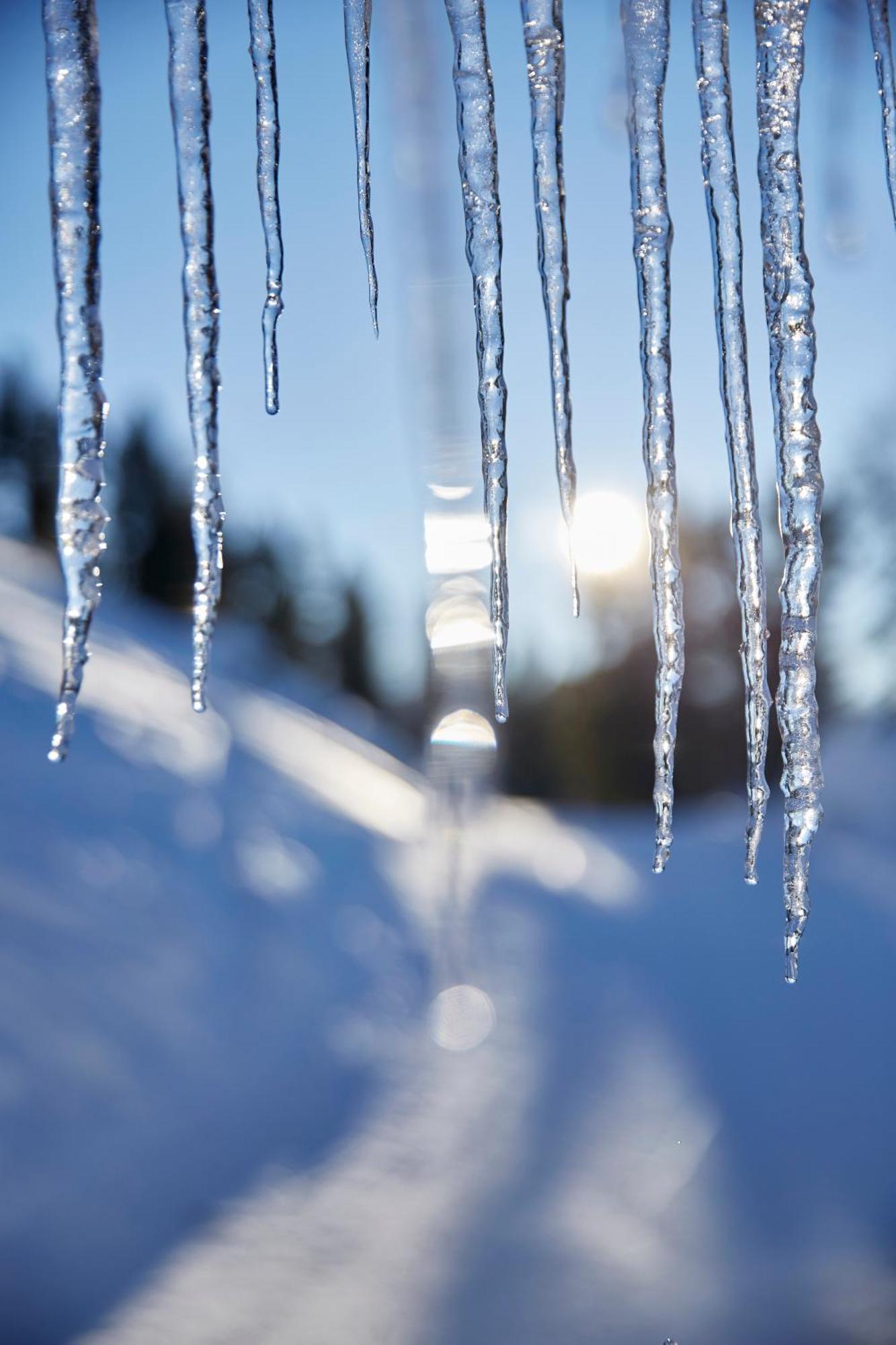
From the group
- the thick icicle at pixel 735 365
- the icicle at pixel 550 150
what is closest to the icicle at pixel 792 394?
the thick icicle at pixel 735 365

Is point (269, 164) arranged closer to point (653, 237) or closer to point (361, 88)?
point (361, 88)

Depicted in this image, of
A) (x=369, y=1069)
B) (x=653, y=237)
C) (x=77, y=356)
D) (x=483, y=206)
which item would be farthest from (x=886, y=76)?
(x=369, y=1069)

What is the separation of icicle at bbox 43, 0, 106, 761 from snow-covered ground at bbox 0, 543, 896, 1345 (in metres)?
1.48

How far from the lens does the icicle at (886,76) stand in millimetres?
1164

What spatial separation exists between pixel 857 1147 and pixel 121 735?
292 cm

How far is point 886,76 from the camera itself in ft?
3.82

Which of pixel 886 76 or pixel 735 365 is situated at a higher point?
pixel 886 76

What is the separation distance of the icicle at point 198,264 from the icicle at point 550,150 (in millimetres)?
348

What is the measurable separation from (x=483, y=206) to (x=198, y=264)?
321 mm

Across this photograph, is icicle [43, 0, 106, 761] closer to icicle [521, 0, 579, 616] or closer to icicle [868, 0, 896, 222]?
icicle [521, 0, 579, 616]

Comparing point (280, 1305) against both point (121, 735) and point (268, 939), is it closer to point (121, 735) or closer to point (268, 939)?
point (268, 939)

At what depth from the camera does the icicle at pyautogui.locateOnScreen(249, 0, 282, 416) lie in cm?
97

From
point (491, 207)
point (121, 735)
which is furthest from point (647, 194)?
point (121, 735)

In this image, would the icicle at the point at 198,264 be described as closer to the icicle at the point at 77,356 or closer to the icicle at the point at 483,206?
the icicle at the point at 77,356
